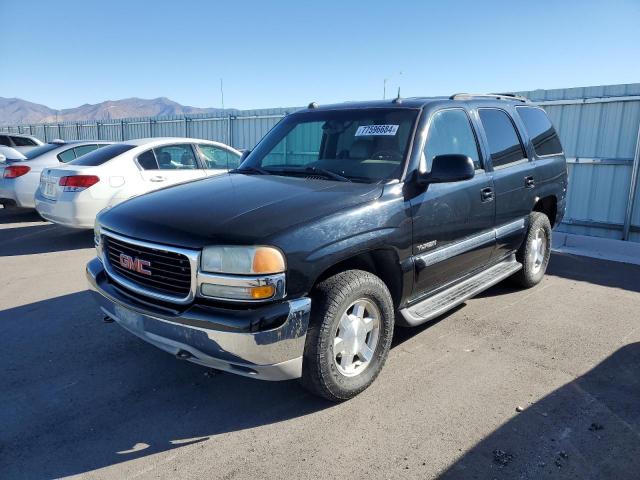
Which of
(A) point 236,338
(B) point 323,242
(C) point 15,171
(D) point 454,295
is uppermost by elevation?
(B) point 323,242

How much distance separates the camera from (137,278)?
10.3 feet

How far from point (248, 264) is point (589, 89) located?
791 centimetres

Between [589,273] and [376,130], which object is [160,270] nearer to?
[376,130]

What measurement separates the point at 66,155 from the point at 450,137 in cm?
841

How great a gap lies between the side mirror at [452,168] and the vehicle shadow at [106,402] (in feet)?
5.73

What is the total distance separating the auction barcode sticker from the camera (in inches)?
150

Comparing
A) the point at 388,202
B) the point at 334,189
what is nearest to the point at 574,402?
the point at 388,202

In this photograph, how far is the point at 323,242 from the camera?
2873 mm

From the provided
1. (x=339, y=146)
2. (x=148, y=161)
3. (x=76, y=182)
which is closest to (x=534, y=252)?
(x=339, y=146)

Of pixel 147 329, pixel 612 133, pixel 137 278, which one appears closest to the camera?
pixel 147 329

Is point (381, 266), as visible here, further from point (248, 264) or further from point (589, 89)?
point (589, 89)

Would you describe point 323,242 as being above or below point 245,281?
above

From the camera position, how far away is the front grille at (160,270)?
2.82m

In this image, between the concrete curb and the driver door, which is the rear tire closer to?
the driver door
